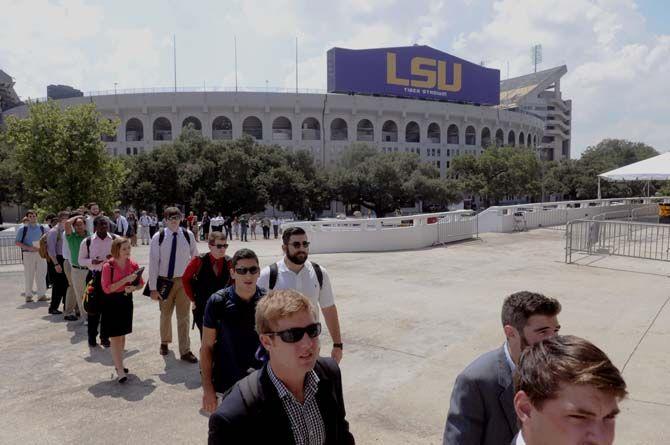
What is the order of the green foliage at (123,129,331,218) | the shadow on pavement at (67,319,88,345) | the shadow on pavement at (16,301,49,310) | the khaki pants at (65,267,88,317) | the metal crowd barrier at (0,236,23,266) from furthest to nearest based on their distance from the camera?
the green foliage at (123,129,331,218), the metal crowd barrier at (0,236,23,266), the shadow on pavement at (16,301,49,310), the khaki pants at (65,267,88,317), the shadow on pavement at (67,319,88,345)

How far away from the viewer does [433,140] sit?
64.5 meters

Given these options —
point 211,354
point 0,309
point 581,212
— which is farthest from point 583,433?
point 581,212

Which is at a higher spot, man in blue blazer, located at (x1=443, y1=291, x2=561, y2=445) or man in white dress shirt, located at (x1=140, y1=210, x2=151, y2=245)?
man in blue blazer, located at (x1=443, y1=291, x2=561, y2=445)

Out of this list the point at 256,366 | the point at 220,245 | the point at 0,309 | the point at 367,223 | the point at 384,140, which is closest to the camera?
the point at 256,366

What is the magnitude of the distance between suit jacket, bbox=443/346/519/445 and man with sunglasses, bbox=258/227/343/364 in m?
1.81

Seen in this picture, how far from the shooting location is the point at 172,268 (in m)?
6.00

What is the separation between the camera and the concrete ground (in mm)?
4316

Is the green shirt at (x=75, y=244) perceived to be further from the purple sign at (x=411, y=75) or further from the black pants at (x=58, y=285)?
the purple sign at (x=411, y=75)

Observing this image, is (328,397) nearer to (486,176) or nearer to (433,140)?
(486,176)

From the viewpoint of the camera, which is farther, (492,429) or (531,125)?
(531,125)

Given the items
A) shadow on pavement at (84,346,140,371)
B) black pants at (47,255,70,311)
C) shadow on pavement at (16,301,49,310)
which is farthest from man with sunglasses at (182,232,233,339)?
shadow on pavement at (16,301,49,310)

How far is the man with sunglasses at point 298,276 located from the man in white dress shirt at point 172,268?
2.16m

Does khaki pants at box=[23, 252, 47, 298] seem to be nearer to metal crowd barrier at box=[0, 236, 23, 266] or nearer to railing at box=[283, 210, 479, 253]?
metal crowd barrier at box=[0, 236, 23, 266]

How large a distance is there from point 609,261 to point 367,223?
6368mm
